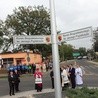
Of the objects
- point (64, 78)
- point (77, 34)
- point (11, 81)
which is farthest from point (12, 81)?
point (77, 34)

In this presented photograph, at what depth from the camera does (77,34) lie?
11.4 metres

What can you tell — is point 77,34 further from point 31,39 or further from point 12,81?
point 12,81

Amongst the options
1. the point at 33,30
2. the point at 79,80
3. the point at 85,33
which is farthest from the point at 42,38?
the point at 33,30

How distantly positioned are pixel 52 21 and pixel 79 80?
16342 millimetres

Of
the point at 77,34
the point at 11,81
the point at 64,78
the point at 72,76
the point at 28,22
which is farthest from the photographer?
the point at 28,22

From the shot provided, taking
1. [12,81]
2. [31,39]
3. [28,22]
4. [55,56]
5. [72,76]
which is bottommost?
[12,81]

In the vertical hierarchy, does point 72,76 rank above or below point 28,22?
below

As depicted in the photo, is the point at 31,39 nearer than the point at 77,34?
No

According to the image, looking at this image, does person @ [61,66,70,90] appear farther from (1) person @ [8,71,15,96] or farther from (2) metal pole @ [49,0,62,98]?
(2) metal pole @ [49,0,62,98]

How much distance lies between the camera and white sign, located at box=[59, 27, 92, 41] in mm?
11234

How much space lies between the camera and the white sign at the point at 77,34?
442 inches

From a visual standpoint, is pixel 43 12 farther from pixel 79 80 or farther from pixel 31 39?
pixel 31 39

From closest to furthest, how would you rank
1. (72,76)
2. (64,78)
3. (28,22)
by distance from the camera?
(64,78), (72,76), (28,22)

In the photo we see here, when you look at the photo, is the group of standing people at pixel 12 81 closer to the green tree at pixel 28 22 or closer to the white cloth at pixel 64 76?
the white cloth at pixel 64 76
